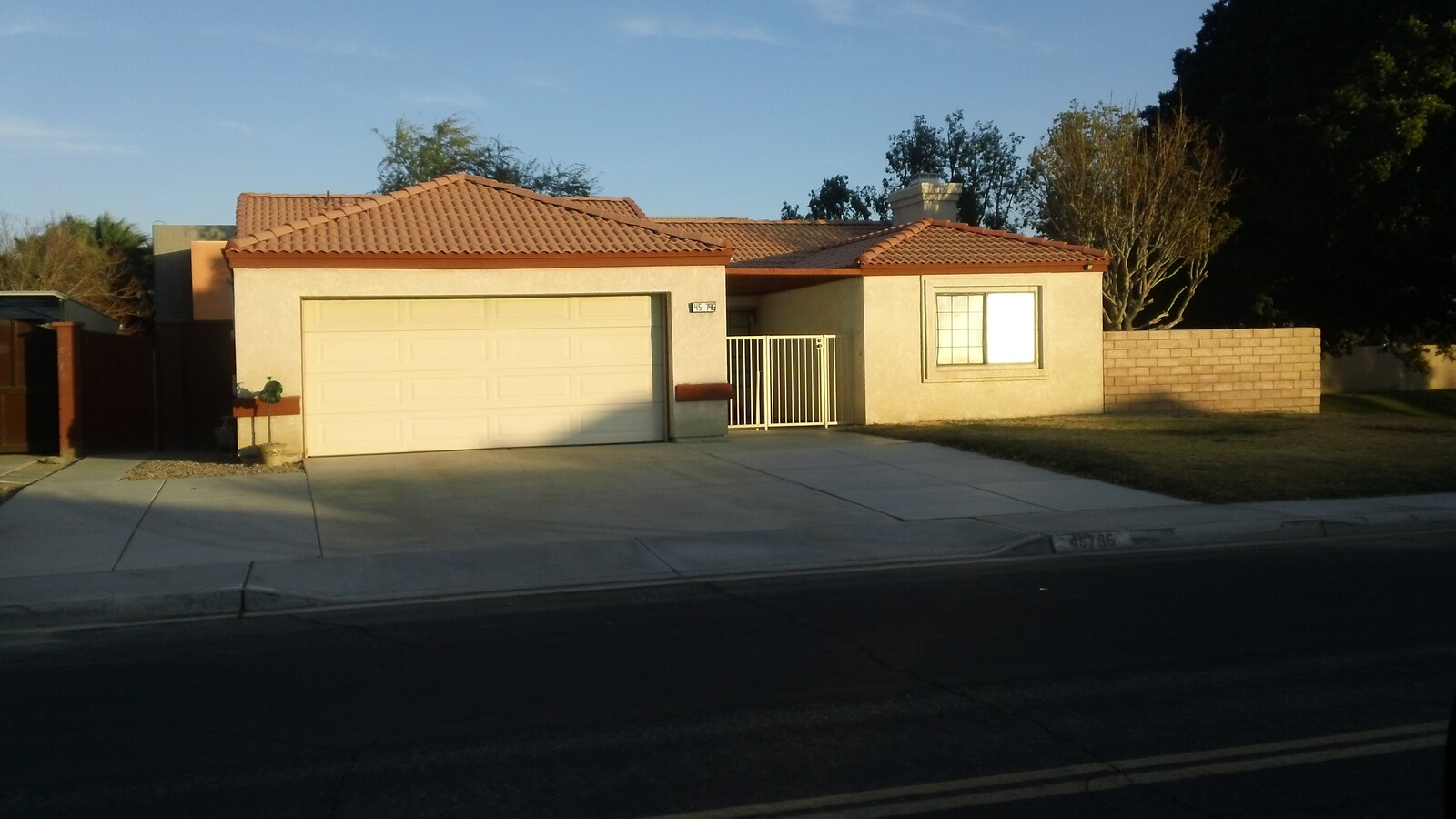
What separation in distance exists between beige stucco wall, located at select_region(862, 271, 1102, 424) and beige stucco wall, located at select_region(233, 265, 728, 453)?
10.2 feet

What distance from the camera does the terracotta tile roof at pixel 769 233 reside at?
26.7m

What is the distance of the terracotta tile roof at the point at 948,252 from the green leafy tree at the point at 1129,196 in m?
5.43

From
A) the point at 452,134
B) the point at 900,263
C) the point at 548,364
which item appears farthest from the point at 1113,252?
the point at 452,134

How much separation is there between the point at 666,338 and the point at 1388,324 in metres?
20.9

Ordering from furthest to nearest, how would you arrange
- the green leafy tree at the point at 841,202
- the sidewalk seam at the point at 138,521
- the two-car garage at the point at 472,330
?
the green leafy tree at the point at 841,202
the two-car garage at the point at 472,330
the sidewalk seam at the point at 138,521

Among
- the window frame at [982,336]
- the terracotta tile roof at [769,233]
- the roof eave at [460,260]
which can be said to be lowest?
the window frame at [982,336]

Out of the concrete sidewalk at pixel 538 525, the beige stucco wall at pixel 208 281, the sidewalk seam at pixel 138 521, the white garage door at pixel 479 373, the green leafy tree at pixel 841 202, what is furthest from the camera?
the green leafy tree at pixel 841 202

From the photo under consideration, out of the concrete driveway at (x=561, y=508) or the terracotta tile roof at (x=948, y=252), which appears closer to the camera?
the concrete driveway at (x=561, y=508)

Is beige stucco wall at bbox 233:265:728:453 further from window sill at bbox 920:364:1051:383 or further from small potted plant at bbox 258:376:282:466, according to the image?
window sill at bbox 920:364:1051:383

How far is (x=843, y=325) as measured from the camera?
2233 centimetres

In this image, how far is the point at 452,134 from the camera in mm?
46781

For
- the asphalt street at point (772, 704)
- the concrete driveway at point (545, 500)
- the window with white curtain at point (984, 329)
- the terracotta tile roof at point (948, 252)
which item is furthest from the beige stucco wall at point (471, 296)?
the asphalt street at point (772, 704)

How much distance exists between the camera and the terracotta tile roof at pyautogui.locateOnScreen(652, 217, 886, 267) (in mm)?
26672

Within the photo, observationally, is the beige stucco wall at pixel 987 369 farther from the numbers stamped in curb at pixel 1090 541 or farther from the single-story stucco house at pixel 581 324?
the numbers stamped in curb at pixel 1090 541
